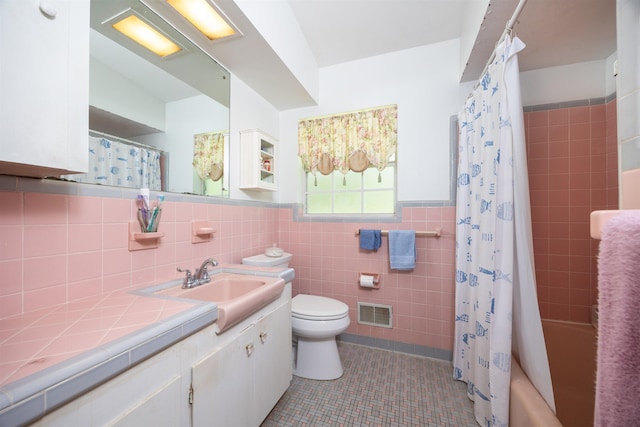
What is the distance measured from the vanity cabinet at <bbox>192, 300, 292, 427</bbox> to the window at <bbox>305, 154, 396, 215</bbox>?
1.18 metres

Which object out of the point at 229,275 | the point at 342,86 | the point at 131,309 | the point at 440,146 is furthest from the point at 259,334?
the point at 342,86

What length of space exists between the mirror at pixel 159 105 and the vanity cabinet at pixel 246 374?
916 mm

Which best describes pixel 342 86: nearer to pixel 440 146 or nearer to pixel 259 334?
pixel 440 146

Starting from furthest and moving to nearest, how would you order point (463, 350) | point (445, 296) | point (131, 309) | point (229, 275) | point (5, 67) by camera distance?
point (445, 296) → point (463, 350) → point (229, 275) → point (131, 309) → point (5, 67)

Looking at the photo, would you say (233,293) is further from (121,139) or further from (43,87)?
(43,87)

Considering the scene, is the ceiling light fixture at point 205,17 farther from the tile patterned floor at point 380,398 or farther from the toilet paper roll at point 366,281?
the tile patterned floor at point 380,398

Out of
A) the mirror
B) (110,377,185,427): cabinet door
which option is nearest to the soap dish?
the mirror

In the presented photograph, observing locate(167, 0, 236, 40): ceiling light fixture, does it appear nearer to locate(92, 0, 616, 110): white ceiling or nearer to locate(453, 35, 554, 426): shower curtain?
locate(92, 0, 616, 110): white ceiling

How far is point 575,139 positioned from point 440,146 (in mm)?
896

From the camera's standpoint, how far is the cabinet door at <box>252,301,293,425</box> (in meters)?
1.19

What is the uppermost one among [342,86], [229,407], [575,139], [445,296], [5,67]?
[342,86]

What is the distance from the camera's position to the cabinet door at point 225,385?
867mm

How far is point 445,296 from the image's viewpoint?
78.2 inches

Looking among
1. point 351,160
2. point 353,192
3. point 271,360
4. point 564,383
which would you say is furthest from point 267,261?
point 564,383
